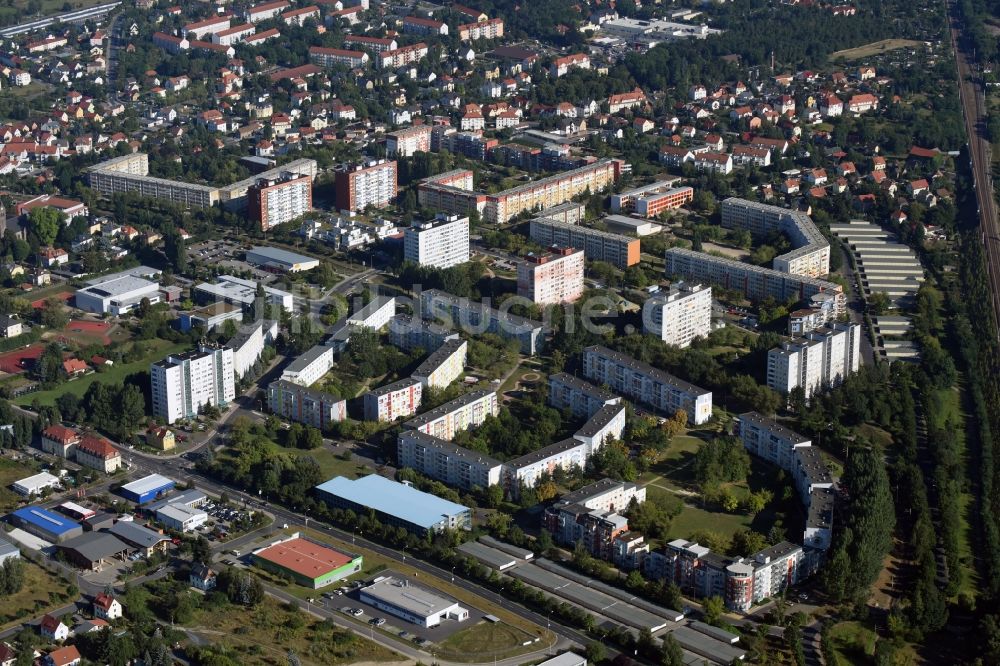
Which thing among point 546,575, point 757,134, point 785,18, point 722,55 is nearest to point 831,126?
point 757,134

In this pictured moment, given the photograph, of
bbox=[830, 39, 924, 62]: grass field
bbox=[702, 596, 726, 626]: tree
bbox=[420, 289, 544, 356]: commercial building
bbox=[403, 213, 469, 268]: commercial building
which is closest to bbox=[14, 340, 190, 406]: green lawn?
bbox=[420, 289, 544, 356]: commercial building

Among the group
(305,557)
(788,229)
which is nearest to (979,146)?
(788,229)

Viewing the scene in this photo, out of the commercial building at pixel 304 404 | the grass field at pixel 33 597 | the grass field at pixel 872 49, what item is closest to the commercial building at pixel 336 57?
the grass field at pixel 872 49

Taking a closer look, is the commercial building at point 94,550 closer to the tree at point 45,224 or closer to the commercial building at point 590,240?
the tree at point 45,224

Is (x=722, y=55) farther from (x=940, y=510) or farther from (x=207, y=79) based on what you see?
(x=940, y=510)

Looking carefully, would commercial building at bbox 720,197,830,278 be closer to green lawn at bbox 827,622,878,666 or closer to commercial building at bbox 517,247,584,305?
commercial building at bbox 517,247,584,305

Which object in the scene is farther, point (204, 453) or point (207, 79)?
point (207, 79)

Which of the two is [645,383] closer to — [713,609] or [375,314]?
[375,314]

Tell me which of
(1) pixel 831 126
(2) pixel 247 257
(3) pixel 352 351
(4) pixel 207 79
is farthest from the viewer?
(4) pixel 207 79
